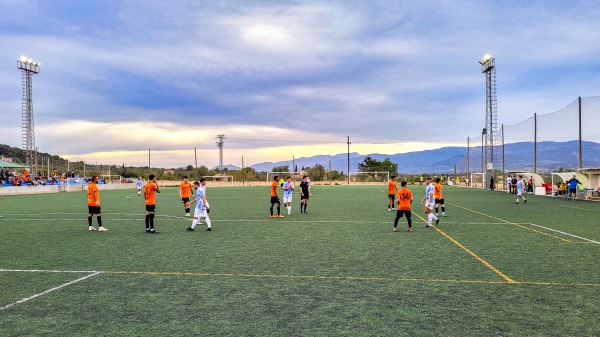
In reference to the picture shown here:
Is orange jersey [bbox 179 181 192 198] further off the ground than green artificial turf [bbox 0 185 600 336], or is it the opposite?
orange jersey [bbox 179 181 192 198]

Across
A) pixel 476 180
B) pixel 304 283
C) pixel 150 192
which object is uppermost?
pixel 150 192

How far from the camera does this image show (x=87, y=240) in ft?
46.2

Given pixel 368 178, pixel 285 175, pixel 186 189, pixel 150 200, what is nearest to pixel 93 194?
pixel 150 200

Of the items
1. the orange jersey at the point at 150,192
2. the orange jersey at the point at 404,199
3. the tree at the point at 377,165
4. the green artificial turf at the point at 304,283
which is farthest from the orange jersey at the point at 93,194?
the tree at the point at 377,165

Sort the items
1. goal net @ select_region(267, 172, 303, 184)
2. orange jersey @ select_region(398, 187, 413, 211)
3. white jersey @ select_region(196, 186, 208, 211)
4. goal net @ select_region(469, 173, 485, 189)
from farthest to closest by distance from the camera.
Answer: goal net @ select_region(267, 172, 303, 184)
goal net @ select_region(469, 173, 485, 189)
white jersey @ select_region(196, 186, 208, 211)
orange jersey @ select_region(398, 187, 413, 211)

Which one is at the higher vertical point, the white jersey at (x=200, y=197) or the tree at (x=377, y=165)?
the tree at (x=377, y=165)

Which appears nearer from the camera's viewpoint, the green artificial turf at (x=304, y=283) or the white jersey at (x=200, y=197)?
the green artificial turf at (x=304, y=283)

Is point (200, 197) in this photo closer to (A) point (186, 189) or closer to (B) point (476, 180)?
(A) point (186, 189)

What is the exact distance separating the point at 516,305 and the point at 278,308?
11.8ft

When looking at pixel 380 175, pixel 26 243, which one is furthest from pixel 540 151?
pixel 26 243

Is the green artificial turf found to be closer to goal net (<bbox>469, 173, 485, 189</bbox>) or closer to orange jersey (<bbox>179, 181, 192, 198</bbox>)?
orange jersey (<bbox>179, 181, 192, 198</bbox>)

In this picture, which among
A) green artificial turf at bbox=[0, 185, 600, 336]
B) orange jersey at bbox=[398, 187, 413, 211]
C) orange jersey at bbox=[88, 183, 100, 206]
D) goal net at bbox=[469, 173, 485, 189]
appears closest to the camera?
green artificial turf at bbox=[0, 185, 600, 336]

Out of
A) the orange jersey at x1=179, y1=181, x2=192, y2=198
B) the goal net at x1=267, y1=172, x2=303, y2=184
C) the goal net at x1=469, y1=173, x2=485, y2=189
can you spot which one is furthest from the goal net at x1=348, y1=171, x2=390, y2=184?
the orange jersey at x1=179, y1=181, x2=192, y2=198

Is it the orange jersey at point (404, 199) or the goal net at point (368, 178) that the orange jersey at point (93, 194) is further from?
the goal net at point (368, 178)
